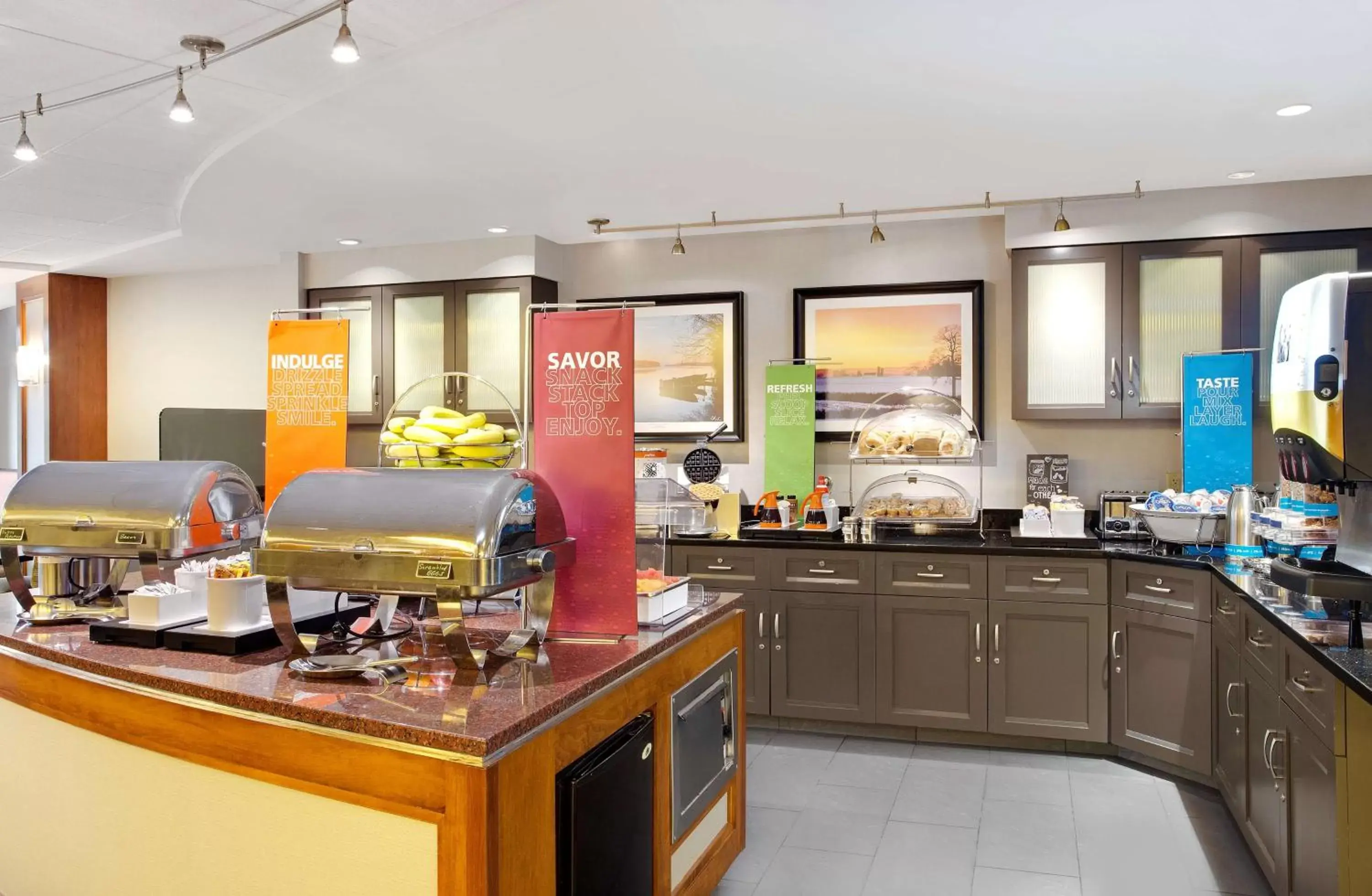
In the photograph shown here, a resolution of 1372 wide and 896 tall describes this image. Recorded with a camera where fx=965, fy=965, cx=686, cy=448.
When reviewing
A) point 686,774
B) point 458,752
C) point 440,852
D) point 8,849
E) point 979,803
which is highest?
point 458,752

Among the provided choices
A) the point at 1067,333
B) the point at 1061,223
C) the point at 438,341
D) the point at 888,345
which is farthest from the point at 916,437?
the point at 438,341

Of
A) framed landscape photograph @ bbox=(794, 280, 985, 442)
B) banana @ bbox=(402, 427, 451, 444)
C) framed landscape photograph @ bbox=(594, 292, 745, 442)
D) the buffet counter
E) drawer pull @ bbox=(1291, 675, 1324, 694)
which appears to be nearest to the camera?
the buffet counter

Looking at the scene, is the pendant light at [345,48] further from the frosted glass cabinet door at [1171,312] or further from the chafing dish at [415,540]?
the frosted glass cabinet door at [1171,312]

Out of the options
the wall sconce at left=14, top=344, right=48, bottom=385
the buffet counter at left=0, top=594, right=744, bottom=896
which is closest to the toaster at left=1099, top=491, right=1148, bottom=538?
the buffet counter at left=0, top=594, right=744, bottom=896

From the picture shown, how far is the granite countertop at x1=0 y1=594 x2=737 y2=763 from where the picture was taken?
1895 millimetres

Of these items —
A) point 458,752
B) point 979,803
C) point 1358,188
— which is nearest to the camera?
point 458,752

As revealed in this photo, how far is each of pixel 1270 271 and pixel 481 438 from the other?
3864 millimetres

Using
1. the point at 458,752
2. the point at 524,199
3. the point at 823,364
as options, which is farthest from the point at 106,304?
the point at 458,752

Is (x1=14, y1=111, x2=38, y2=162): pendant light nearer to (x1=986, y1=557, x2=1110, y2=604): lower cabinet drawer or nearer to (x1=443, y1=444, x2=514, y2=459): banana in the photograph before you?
(x1=443, y1=444, x2=514, y2=459): banana

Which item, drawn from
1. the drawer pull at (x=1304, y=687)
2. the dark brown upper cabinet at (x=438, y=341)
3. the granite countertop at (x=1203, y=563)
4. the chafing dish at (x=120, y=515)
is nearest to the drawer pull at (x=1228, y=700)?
the granite countertop at (x=1203, y=563)

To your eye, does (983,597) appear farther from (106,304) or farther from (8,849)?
(106,304)

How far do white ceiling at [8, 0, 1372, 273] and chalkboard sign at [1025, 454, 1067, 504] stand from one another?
138 centimetres

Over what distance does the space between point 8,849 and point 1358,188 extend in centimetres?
585

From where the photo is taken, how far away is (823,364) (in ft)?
18.4
